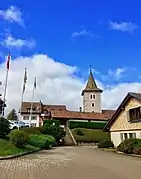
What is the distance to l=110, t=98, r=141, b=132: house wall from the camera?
26859 mm

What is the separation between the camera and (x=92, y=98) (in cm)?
9019

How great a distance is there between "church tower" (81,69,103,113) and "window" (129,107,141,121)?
199 ft

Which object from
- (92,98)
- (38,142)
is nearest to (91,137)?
(38,142)

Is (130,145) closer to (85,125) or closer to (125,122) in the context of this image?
(125,122)

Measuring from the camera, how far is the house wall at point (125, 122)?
2686 cm

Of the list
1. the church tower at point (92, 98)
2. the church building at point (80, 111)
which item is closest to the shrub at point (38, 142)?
the church building at point (80, 111)

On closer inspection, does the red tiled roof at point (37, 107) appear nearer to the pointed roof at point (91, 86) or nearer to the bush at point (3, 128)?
the pointed roof at point (91, 86)

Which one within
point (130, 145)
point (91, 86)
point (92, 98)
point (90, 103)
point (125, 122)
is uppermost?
point (91, 86)

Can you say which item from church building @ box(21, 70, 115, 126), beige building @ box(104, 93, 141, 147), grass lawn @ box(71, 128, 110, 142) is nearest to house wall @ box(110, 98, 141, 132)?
beige building @ box(104, 93, 141, 147)

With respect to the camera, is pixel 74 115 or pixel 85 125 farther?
pixel 74 115

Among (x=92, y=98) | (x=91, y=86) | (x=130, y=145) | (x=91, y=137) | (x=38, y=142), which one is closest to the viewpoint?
(x=130, y=145)

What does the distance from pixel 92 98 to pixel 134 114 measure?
62569 mm

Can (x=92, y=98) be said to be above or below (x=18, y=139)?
above

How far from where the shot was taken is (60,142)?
132 feet
